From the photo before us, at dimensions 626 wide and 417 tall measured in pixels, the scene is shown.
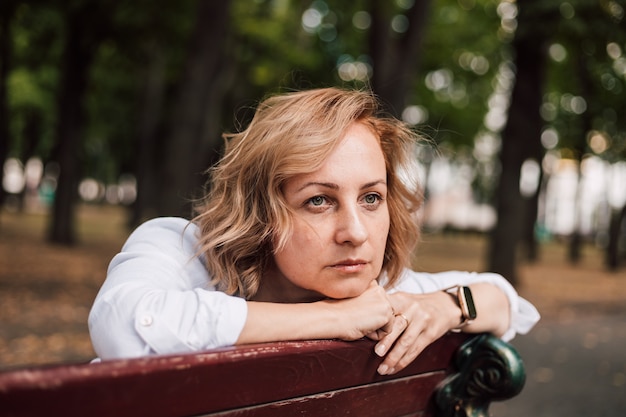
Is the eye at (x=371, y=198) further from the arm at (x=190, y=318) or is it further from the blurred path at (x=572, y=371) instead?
the blurred path at (x=572, y=371)

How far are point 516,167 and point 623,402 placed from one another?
8.54 metres

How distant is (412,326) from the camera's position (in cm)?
189

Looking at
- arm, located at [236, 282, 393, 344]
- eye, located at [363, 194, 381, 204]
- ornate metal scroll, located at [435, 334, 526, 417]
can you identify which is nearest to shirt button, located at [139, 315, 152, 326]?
arm, located at [236, 282, 393, 344]

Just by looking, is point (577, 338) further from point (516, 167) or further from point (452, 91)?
point (452, 91)

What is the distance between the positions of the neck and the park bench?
35 centimetres

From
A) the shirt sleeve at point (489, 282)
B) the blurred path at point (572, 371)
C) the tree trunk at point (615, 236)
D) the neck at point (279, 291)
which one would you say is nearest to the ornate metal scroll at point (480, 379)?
the shirt sleeve at point (489, 282)

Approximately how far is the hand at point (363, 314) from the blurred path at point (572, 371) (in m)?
4.50

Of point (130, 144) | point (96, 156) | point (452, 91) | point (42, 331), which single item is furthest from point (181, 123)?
point (96, 156)

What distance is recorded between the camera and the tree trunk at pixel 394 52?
457 inches

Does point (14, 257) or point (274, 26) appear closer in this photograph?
point (14, 257)

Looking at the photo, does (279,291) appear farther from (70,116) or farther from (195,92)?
(70,116)

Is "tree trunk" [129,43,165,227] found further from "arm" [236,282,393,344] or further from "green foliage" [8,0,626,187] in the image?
"arm" [236,282,393,344]

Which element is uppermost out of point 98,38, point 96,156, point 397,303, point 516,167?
point 98,38

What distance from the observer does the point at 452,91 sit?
31.4 m
